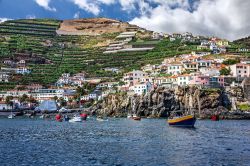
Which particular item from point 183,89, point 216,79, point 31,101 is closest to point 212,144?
point 183,89

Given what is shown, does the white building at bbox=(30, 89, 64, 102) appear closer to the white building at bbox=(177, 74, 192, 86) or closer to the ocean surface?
the white building at bbox=(177, 74, 192, 86)

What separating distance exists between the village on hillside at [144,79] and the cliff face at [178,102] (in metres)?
8.28

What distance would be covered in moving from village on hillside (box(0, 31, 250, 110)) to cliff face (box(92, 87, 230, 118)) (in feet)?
27.2

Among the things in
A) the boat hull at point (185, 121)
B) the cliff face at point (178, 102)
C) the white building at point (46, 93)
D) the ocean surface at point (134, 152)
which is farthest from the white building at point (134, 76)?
the ocean surface at point (134, 152)

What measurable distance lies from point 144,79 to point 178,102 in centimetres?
3541

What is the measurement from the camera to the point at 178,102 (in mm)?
123312

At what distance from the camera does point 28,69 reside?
641ft

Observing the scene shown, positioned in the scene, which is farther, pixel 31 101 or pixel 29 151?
pixel 31 101

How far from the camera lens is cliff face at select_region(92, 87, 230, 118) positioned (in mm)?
120188

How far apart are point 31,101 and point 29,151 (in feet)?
425

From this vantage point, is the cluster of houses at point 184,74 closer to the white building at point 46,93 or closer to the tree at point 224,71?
the tree at point 224,71

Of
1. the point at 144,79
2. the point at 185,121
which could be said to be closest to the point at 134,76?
the point at 144,79

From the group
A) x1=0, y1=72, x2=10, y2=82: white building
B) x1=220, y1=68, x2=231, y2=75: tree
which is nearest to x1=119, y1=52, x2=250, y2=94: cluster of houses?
x1=220, y1=68, x2=231, y2=75: tree

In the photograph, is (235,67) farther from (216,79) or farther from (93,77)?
(93,77)
